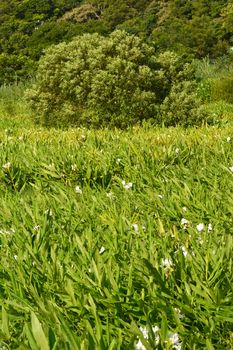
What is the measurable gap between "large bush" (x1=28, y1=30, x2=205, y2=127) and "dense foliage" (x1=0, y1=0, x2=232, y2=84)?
2157 centimetres

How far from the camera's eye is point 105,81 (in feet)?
46.1

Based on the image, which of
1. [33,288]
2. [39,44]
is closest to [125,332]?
[33,288]

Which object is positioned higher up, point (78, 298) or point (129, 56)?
point (78, 298)

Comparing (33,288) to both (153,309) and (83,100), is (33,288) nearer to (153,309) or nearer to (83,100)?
(153,309)

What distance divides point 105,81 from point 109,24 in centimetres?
6712

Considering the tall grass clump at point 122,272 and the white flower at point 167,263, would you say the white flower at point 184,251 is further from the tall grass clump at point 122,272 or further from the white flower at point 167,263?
the white flower at point 167,263

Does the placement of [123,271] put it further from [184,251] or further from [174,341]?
[174,341]

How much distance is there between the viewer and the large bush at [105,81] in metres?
14.0

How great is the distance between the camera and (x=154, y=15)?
81.4 m

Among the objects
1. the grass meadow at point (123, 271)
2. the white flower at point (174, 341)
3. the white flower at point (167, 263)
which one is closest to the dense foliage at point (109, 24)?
the grass meadow at point (123, 271)

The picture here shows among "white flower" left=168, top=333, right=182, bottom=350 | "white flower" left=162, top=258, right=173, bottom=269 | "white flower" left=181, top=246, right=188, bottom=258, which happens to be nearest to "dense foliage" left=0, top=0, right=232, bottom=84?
"white flower" left=181, top=246, right=188, bottom=258

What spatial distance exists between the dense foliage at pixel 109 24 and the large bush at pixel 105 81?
70.8 ft

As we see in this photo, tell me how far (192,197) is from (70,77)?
1245 cm

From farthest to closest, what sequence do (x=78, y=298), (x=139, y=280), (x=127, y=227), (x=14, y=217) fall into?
(x=14, y=217), (x=127, y=227), (x=139, y=280), (x=78, y=298)
